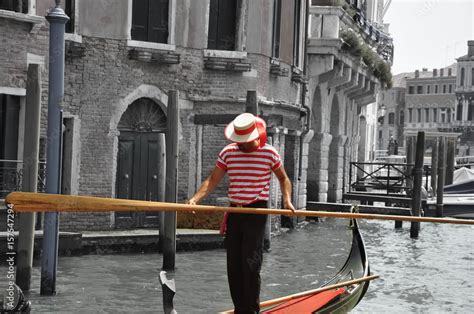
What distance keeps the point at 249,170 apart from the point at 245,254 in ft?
1.51

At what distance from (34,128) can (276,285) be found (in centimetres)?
295

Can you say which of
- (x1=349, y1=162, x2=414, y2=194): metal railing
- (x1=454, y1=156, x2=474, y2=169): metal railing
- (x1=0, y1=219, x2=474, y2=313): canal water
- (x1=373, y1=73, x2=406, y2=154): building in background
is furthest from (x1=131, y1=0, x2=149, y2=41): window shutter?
(x1=373, y1=73, x2=406, y2=154): building in background

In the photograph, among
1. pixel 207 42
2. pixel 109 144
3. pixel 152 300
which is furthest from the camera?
pixel 207 42

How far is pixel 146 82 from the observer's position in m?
12.4

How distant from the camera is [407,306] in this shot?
8.94 m

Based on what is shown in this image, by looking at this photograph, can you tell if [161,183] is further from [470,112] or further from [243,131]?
[470,112]

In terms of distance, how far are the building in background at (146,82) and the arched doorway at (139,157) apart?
0.01 m

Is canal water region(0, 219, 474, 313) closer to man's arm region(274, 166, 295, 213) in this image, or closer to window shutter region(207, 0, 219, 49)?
man's arm region(274, 166, 295, 213)

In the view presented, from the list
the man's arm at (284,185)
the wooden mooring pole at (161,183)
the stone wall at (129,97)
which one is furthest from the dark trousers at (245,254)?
the stone wall at (129,97)

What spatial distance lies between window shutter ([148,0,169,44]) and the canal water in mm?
2725

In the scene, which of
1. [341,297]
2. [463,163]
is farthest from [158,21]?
[463,163]

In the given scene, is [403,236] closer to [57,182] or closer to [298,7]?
[298,7]

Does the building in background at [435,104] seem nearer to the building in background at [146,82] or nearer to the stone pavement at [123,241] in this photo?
the building in background at [146,82]

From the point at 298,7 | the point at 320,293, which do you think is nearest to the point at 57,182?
the point at 320,293
